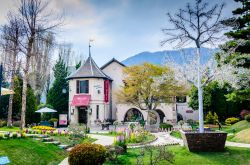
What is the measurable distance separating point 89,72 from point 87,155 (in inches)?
1161

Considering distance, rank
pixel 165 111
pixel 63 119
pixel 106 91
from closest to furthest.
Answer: pixel 63 119
pixel 106 91
pixel 165 111

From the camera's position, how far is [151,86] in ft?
105

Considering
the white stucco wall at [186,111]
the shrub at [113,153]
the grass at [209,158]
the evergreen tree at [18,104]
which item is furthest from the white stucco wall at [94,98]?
the shrub at [113,153]

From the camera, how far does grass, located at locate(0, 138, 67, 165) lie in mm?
10962

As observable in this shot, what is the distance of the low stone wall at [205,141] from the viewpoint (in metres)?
12.8

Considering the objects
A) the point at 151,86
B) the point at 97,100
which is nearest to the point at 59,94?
the point at 97,100

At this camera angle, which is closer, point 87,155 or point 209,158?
point 87,155

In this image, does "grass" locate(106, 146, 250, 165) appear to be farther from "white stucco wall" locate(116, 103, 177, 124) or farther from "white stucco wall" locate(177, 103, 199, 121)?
"white stucco wall" locate(177, 103, 199, 121)

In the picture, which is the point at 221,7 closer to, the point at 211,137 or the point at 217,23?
the point at 217,23

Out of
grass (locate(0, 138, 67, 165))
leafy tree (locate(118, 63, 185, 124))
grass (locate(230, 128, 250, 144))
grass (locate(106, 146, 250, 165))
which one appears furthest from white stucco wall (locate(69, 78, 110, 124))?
grass (locate(106, 146, 250, 165))

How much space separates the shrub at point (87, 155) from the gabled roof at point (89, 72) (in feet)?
92.2

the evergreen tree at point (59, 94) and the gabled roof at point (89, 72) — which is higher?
the gabled roof at point (89, 72)

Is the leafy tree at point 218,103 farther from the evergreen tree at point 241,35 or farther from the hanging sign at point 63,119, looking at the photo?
the hanging sign at point 63,119

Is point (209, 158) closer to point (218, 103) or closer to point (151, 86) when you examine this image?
point (151, 86)
